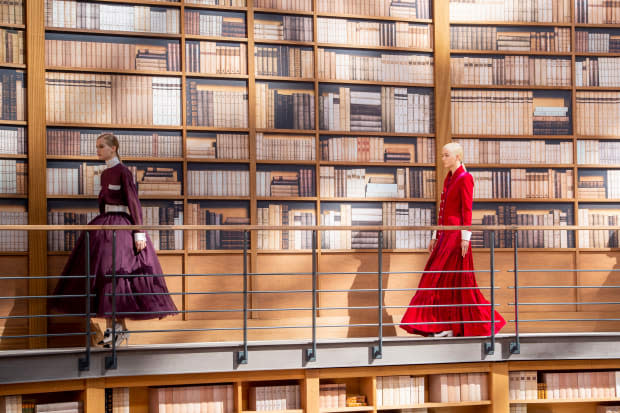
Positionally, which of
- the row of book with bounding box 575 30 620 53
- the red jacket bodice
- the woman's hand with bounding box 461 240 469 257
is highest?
the row of book with bounding box 575 30 620 53

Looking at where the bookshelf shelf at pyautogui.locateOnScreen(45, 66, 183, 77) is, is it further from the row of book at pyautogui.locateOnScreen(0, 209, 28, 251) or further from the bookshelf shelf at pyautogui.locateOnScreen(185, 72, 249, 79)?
the row of book at pyautogui.locateOnScreen(0, 209, 28, 251)

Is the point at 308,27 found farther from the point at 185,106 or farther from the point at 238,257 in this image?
the point at 238,257

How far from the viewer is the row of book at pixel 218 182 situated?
18.0 feet

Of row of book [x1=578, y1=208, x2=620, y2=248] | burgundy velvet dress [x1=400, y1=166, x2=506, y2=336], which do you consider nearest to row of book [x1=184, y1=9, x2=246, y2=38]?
burgundy velvet dress [x1=400, y1=166, x2=506, y2=336]

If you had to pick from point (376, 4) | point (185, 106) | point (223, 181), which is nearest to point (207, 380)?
point (223, 181)

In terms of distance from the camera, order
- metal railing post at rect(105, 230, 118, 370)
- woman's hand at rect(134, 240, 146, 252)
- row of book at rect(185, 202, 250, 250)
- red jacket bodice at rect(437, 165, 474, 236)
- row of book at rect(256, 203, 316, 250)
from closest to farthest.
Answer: metal railing post at rect(105, 230, 118, 370), woman's hand at rect(134, 240, 146, 252), red jacket bodice at rect(437, 165, 474, 236), row of book at rect(185, 202, 250, 250), row of book at rect(256, 203, 316, 250)

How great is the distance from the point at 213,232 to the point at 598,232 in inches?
121

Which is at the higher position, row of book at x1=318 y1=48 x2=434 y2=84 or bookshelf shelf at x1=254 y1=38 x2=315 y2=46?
bookshelf shelf at x1=254 y1=38 x2=315 y2=46

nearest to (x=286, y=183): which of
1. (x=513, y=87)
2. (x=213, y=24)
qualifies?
(x=213, y=24)

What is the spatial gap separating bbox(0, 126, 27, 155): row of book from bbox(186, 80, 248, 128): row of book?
3.76 feet

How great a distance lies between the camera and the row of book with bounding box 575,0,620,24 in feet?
20.1

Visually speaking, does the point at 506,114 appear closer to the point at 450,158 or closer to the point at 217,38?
the point at 450,158

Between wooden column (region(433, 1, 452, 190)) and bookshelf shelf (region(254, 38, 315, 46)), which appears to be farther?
wooden column (region(433, 1, 452, 190))

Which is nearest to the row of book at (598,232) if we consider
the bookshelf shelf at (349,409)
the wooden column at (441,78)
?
the wooden column at (441,78)
